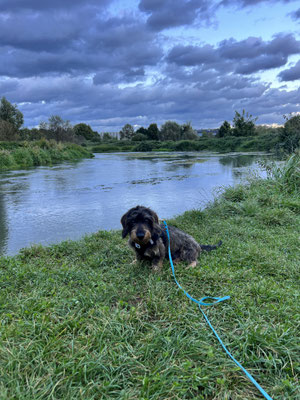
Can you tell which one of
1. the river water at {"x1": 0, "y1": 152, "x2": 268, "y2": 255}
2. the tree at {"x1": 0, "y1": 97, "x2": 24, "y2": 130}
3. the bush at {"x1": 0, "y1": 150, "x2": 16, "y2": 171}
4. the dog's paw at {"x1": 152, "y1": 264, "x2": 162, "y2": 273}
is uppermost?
the tree at {"x1": 0, "y1": 97, "x2": 24, "y2": 130}

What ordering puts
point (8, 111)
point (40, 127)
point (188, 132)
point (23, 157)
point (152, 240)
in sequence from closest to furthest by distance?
point (152, 240)
point (23, 157)
point (8, 111)
point (40, 127)
point (188, 132)

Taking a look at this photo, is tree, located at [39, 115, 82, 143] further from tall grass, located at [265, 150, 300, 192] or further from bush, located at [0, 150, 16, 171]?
tall grass, located at [265, 150, 300, 192]

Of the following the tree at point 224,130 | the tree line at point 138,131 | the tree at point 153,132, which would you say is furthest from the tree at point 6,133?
the tree at point 153,132

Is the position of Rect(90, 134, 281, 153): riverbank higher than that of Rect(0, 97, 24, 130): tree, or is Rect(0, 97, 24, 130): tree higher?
Rect(0, 97, 24, 130): tree

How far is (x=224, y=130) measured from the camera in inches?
1921

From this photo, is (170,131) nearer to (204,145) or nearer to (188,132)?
(188,132)

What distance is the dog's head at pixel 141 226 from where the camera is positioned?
339 centimetres

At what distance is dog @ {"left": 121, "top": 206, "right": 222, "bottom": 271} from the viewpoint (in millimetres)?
3461

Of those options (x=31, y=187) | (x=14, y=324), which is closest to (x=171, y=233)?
(x=14, y=324)

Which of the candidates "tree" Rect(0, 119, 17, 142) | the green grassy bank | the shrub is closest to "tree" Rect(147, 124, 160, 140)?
the green grassy bank

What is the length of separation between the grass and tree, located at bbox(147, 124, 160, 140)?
57.5 meters

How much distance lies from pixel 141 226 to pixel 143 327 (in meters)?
1.23

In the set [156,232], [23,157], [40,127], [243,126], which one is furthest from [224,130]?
[156,232]

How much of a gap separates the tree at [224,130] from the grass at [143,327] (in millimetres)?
46600
